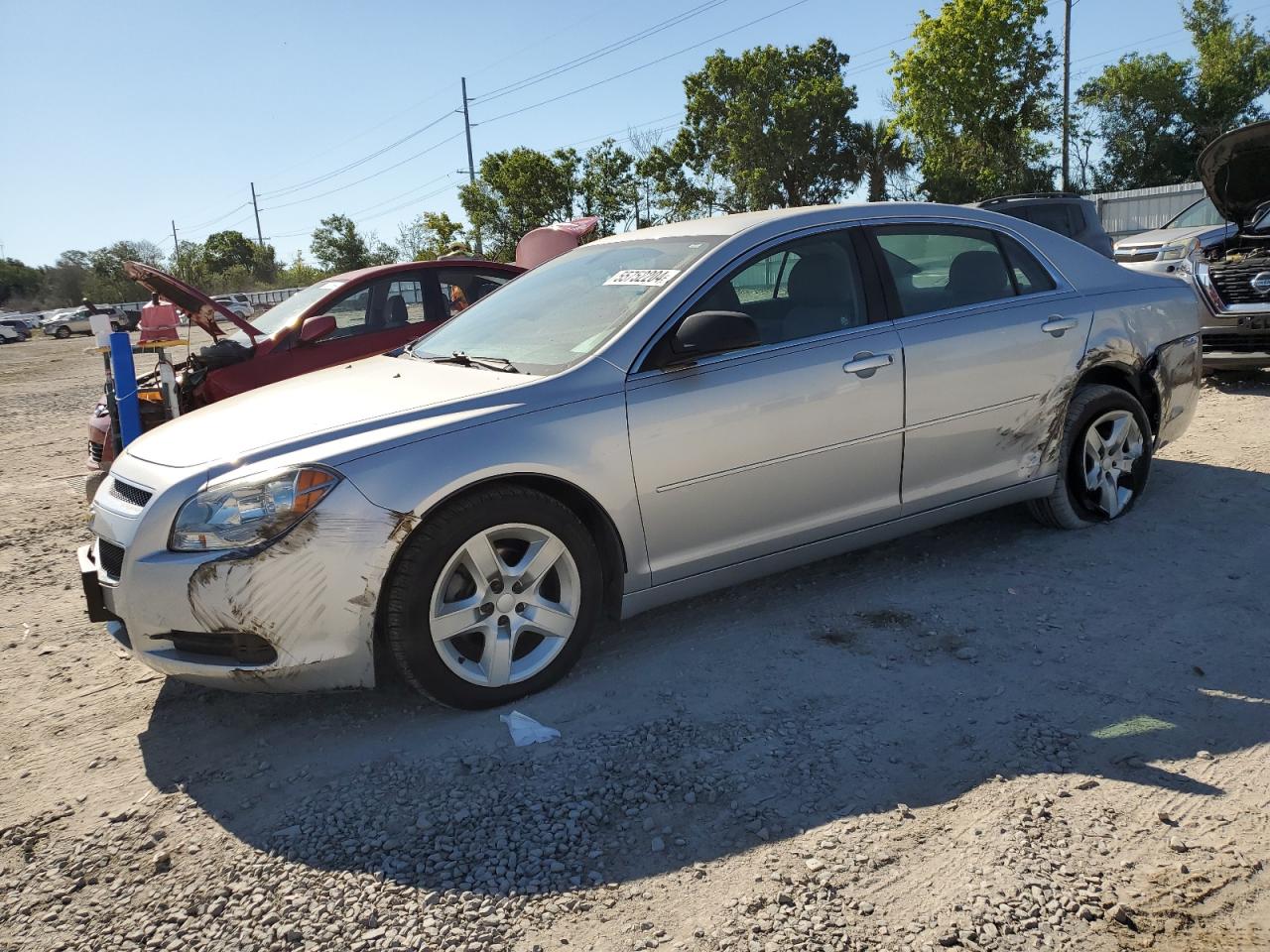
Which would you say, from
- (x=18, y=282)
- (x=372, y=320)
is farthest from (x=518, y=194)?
(x=18, y=282)

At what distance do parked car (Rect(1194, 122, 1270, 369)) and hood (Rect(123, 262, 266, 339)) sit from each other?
7.77 metres

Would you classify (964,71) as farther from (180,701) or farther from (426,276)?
(180,701)

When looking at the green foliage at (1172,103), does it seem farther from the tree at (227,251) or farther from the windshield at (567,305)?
the tree at (227,251)

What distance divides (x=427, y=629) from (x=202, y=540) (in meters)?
0.75

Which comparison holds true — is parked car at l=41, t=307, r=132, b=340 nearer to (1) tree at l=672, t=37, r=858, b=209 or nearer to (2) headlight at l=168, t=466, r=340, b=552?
(1) tree at l=672, t=37, r=858, b=209

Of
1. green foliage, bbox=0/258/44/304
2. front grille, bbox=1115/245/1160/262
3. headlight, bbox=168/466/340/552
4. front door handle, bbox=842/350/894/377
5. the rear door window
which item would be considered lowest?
headlight, bbox=168/466/340/552

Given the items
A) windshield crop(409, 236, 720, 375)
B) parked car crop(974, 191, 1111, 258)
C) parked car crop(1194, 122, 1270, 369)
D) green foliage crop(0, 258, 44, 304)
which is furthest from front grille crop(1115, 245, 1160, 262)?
green foliage crop(0, 258, 44, 304)

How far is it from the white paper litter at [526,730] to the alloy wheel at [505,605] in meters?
0.13

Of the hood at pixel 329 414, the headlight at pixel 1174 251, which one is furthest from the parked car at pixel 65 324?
the hood at pixel 329 414

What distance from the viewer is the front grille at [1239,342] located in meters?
8.03

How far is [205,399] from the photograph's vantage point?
654 cm

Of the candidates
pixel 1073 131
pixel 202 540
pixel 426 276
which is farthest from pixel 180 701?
pixel 1073 131

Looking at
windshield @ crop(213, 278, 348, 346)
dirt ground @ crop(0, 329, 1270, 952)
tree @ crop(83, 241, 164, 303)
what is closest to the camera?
dirt ground @ crop(0, 329, 1270, 952)

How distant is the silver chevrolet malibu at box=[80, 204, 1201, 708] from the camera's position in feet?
10.1
